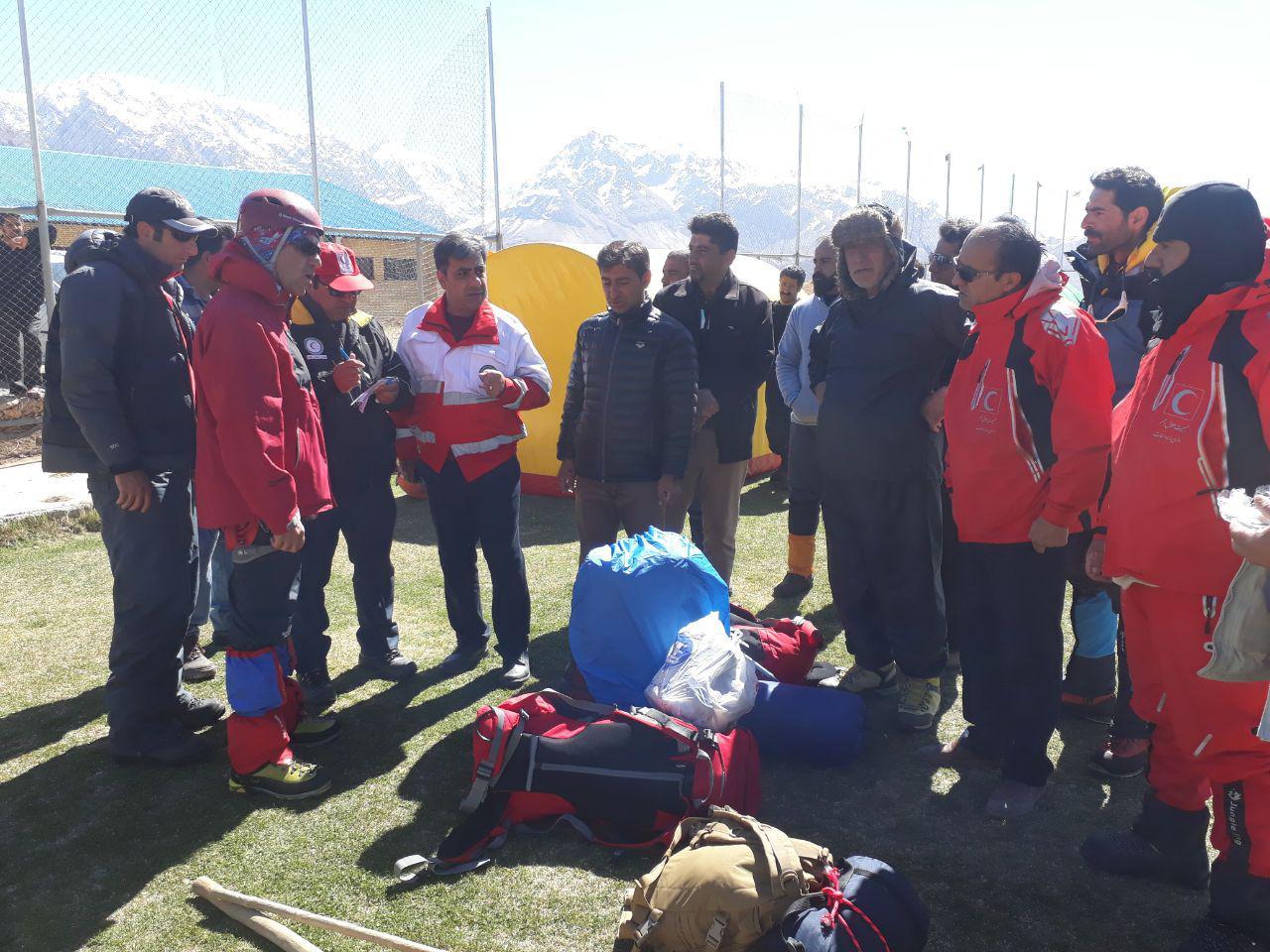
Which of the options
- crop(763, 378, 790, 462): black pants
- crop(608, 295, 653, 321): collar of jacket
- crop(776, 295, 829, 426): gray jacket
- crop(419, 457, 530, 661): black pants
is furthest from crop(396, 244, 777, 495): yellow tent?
crop(419, 457, 530, 661): black pants

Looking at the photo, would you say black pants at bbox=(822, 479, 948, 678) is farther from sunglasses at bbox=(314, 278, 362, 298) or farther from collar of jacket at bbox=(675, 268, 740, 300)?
sunglasses at bbox=(314, 278, 362, 298)

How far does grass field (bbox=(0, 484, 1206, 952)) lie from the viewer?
8.41 feet

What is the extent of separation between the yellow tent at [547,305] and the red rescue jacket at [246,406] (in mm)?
4000

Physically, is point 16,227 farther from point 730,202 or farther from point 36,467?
point 730,202

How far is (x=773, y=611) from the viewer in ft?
16.8

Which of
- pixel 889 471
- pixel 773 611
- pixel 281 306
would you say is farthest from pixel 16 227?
pixel 889 471

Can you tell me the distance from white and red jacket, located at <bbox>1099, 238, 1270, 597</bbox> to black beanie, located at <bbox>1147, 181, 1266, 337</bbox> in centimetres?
4

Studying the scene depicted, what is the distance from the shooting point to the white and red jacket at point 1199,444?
2.26m

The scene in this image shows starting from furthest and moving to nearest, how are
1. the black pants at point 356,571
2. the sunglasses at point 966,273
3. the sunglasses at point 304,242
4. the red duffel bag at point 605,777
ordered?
the black pants at point 356,571, the sunglasses at point 304,242, the sunglasses at point 966,273, the red duffel bag at point 605,777

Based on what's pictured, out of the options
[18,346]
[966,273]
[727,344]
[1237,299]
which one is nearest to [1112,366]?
[966,273]

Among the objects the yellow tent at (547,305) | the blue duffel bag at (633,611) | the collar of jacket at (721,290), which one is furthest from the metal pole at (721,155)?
the blue duffel bag at (633,611)

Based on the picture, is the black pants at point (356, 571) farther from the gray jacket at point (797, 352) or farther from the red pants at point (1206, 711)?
the red pants at point (1206, 711)

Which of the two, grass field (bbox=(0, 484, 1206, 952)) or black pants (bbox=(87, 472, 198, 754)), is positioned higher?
black pants (bbox=(87, 472, 198, 754))

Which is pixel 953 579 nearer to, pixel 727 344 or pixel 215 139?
pixel 727 344
